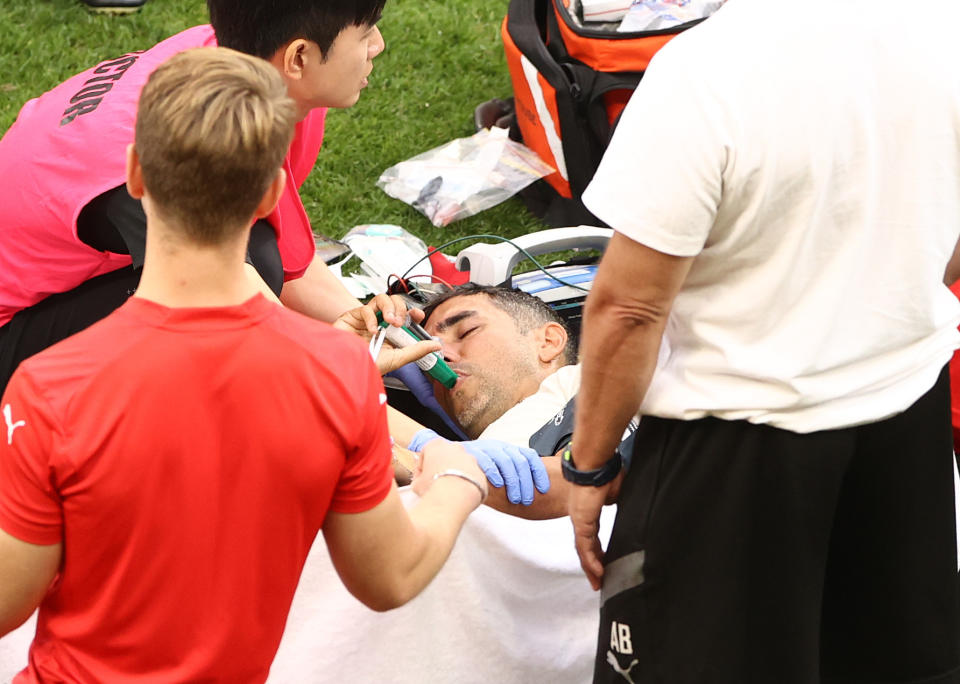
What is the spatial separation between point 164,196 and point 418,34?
4.37 meters

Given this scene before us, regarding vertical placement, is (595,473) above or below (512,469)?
above

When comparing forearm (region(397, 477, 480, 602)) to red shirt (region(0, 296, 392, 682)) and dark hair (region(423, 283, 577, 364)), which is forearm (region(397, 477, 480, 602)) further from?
dark hair (region(423, 283, 577, 364))

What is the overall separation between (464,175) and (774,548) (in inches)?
119

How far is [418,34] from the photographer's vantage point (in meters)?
5.34

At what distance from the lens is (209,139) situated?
1131 mm

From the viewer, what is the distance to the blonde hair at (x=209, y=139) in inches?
44.6

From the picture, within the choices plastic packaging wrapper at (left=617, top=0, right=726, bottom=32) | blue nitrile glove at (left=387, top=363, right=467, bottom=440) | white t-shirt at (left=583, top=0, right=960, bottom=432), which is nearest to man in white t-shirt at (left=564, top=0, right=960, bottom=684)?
white t-shirt at (left=583, top=0, right=960, bottom=432)

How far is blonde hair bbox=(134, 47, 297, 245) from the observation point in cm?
113

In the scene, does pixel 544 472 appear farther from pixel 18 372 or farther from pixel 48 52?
pixel 48 52

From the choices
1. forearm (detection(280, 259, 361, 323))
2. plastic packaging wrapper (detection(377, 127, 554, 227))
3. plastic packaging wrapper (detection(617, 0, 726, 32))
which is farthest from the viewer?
plastic packaging wrapper (detection(377, 127, 554, 227))

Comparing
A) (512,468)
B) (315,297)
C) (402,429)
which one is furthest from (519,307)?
(512,468)

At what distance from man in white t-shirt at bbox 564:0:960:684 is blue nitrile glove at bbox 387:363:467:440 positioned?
1.19 metres

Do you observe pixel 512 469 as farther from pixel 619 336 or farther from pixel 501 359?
pixel 501 359

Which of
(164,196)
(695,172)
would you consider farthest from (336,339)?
(695,172)
